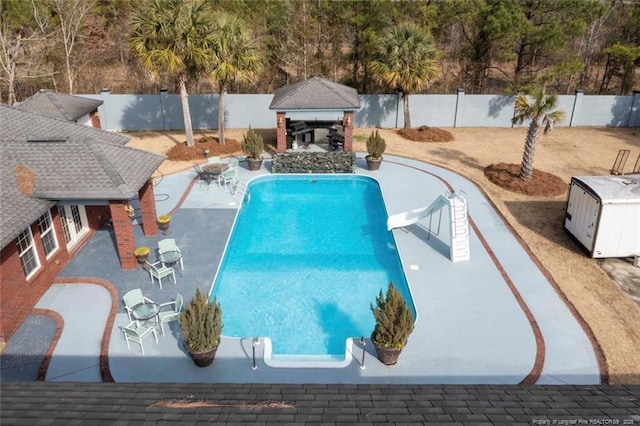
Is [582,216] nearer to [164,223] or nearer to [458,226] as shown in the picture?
[458,226]

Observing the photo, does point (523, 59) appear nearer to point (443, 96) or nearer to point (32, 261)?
point (443, 96)

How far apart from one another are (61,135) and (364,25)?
2150 cm

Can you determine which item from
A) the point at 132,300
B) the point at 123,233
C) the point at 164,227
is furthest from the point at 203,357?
the point at 164,227

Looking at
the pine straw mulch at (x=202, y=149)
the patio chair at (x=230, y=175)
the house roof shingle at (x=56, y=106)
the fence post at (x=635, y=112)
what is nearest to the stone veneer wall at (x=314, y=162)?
the patio chair at (x=230, y=175)

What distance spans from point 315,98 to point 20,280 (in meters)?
15.4

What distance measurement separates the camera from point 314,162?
2239 centimetres

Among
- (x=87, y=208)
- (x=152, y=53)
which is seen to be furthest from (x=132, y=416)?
(x=152, y=53)

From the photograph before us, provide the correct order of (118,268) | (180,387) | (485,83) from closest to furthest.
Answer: (180,387) < (118,268) < (485,83)

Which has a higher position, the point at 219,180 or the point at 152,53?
the point at 152,53

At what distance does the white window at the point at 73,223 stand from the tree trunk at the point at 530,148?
1829cm

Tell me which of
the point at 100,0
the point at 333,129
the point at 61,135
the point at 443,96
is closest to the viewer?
the point at 61,135

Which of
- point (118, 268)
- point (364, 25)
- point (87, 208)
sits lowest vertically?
point (118, 268)

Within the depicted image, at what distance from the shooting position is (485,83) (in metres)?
34.1

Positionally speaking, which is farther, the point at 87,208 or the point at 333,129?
the point at 333,129
